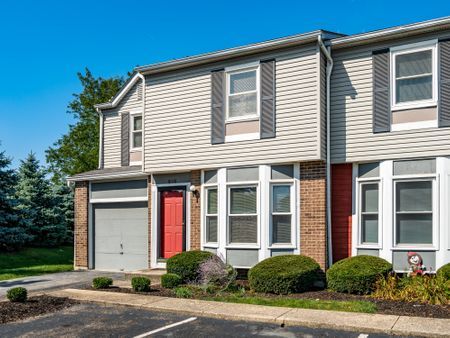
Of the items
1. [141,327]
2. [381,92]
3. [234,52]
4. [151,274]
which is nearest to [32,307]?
[141,327]

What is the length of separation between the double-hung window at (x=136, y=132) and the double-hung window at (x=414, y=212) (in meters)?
8.98

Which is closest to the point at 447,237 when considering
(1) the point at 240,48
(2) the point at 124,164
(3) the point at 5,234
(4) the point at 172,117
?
(1) the point at 240,48

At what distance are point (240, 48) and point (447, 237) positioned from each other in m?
6.77

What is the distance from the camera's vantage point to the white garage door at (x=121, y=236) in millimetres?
16109

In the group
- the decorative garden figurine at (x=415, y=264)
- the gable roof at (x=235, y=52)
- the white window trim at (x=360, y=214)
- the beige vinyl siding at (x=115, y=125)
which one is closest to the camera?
the decorative garden figurine at (x=415, y=264)

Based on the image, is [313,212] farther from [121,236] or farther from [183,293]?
[121,236]

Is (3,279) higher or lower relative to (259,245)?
lower

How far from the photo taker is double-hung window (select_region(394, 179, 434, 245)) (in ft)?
37.4

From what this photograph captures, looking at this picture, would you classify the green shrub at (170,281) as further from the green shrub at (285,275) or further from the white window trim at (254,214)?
the white window trim at (254,214)

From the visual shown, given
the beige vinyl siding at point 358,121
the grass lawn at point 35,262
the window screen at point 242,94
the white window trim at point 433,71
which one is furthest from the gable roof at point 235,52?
the grass lawn at point 35,262

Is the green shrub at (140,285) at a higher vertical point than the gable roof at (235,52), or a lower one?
lower

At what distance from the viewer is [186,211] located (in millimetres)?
14570

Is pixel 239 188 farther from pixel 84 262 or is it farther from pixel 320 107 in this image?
pixel 84 262

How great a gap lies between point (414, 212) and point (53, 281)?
9711mm
